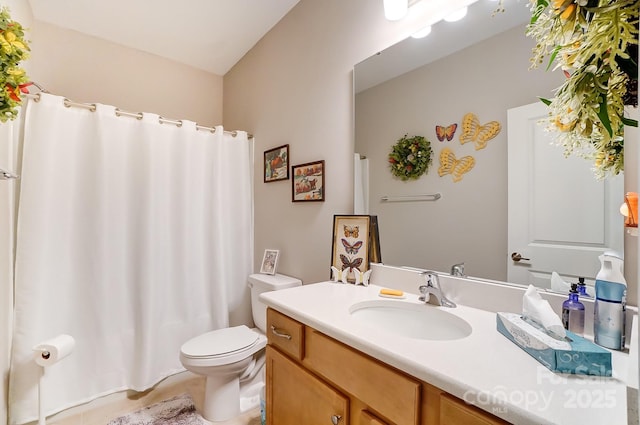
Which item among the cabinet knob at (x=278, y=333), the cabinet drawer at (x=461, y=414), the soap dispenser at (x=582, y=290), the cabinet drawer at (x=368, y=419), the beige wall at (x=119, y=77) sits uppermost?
the beige wall at (x=119, y=77)

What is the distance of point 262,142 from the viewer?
2.32 meters

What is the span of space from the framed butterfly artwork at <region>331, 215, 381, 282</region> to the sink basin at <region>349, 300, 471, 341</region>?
282mm

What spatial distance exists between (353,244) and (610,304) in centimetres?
96

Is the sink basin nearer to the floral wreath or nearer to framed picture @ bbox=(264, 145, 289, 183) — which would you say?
the floral wreath

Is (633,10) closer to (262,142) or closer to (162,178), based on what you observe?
(262,142)

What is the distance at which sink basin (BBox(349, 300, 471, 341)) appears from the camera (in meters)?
1.03

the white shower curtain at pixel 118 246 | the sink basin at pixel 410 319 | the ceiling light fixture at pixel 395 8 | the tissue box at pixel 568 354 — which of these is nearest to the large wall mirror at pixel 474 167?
the ceiling light fixture at pixel 395 8

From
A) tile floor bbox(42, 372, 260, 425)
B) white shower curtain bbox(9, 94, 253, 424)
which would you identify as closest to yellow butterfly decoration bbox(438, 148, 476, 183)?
white shower curtain bbox(9, 94, 253, 424)

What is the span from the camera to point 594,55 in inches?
24.3

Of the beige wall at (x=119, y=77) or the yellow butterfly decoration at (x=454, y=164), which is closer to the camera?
the yellow butterfly decoration at (x=454, y=164)

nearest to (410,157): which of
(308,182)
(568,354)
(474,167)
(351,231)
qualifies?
(474,167)

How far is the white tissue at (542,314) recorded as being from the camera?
718 mm

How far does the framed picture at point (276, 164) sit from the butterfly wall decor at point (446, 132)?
1070mm

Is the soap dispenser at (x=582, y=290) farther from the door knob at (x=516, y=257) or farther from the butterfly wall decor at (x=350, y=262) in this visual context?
the butterfly wall decor at (x=350, y=262)
